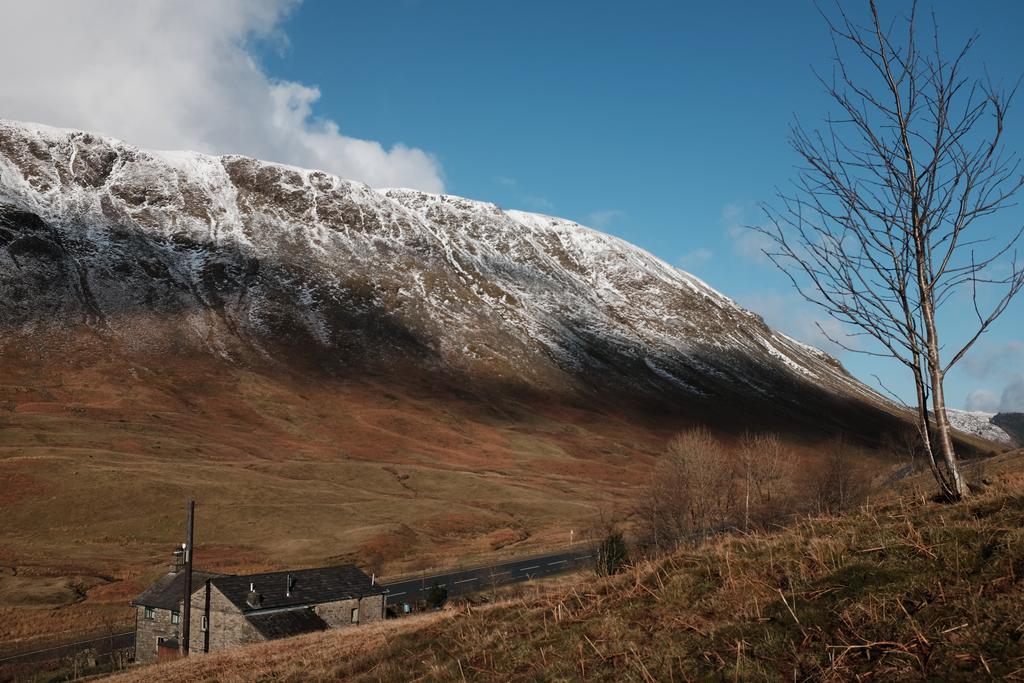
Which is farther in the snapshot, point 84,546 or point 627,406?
point 627,406

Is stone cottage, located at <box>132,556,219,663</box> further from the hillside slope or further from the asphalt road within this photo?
the asphalt road

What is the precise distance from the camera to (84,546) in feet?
220

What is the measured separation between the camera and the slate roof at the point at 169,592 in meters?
42.9

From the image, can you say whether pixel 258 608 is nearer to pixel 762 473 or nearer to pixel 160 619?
pixel 160 619

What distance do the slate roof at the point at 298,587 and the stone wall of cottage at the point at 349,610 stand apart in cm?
31

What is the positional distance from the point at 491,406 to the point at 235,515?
282 ft

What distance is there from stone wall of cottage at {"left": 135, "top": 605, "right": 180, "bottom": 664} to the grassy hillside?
1429 inches

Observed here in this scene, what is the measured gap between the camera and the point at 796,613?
7836 mm

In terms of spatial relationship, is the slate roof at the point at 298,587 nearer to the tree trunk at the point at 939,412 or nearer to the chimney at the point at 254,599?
the chimney at the point at 254,599

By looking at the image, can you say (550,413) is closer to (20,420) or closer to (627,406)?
(627,406)

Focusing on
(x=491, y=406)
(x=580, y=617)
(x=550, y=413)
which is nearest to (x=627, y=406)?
(x=550, y=413)

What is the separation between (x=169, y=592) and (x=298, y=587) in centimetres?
772

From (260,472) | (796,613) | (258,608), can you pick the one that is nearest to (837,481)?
(258,608)

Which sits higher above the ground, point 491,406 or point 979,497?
point 491,406
